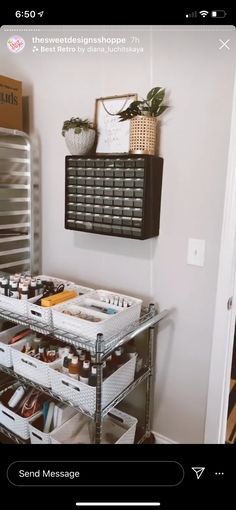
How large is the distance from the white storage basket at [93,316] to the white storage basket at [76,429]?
0.36m

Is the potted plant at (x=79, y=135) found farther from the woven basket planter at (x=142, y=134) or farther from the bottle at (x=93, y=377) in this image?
the bottle at (x=93, y=377)

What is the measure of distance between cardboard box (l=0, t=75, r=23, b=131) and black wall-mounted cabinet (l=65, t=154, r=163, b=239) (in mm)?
359

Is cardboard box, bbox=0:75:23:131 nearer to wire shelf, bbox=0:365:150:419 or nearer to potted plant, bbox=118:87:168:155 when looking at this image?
potted plant, bbox=118:87:168:155

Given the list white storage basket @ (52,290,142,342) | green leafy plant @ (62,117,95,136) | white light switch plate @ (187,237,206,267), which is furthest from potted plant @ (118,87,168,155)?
white storage basket @ (52,290,142,342)

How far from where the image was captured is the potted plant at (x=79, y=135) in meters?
1.17

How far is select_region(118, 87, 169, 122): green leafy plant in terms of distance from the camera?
40.7 inches

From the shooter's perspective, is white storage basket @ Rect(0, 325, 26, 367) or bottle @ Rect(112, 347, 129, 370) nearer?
bottle @ Rect(112, 347, 129, 370)

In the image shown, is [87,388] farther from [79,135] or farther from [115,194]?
Result: [79,135]

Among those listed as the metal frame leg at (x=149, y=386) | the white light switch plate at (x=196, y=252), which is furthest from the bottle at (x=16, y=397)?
the white light switch plate at (x=196, y=252)
